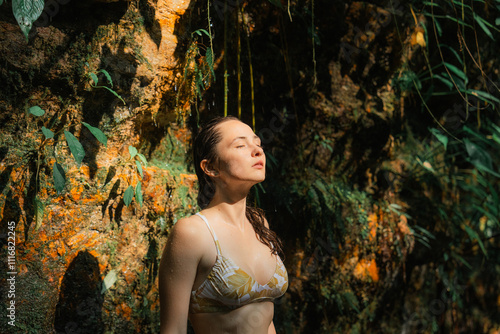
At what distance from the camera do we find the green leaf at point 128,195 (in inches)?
68.1

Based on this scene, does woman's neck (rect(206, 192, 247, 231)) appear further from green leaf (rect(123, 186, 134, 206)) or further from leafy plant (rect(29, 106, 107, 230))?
leafy plant (rect(29, 106, 107, 230))

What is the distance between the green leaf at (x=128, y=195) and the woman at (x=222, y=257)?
0.30 metres

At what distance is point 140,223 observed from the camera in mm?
1890

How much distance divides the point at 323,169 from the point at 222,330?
133 cm

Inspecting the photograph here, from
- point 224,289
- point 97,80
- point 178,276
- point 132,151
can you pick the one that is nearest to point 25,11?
point 97,80

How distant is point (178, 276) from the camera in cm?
139


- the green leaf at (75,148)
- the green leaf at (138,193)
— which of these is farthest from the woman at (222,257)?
the green leaf at (75,148)

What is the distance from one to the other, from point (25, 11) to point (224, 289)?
111 cm

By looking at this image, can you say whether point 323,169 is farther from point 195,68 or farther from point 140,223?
point 140,223

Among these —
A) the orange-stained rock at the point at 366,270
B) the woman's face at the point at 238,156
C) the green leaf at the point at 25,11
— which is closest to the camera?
the green leaf at the point at 25,11

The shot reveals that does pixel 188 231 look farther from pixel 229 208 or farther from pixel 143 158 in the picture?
pixel 143 158

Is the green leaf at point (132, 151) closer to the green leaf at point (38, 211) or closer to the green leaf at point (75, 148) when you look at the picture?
the green leaf at point (75, 148)

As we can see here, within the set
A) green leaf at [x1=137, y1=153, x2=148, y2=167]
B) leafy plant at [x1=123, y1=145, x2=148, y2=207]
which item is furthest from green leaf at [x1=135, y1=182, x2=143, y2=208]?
green leaf at [x1=137, y1=153, x2=148, y2=167]

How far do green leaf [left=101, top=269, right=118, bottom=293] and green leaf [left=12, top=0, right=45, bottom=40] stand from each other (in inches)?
38.0
